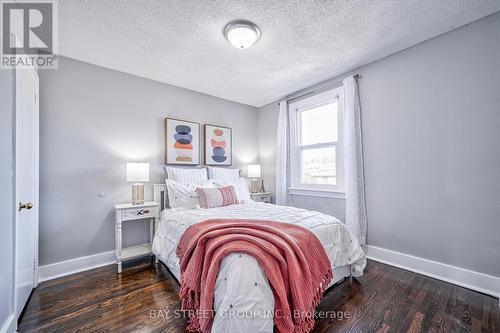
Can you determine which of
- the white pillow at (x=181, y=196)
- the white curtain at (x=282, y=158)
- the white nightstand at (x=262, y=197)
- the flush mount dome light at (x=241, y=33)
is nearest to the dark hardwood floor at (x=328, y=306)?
the white pillow at (x=181, y=196)

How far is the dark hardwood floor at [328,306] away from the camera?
156cm

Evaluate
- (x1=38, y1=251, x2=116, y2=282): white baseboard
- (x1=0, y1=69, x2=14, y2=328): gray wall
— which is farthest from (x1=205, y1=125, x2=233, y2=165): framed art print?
(x1=0, y1=69, x2=14, y2=328): gray wall

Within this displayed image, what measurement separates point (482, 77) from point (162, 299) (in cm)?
368

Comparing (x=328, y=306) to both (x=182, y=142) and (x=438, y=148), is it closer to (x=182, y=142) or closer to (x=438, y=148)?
(x=438, y=148)

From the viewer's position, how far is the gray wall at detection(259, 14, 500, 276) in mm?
1987

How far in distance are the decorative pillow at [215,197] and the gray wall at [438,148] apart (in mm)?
1878

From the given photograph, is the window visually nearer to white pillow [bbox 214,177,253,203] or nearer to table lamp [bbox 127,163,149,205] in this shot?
white pillow [bbox 214,177,253,203]

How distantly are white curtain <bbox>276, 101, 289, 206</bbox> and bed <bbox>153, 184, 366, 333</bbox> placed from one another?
4.47 ft

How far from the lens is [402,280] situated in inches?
86.7

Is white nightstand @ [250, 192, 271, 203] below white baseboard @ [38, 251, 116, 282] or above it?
Answer: above

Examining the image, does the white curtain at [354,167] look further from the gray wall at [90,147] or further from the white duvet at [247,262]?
the gray wall at [90,147]

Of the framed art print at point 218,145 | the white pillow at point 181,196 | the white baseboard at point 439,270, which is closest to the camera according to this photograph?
the white baseboard at point 439,270

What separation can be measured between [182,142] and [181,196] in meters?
1.02

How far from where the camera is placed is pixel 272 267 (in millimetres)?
1328
